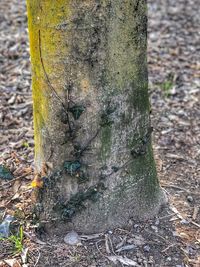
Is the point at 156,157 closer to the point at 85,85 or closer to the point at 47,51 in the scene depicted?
the point at 85,85

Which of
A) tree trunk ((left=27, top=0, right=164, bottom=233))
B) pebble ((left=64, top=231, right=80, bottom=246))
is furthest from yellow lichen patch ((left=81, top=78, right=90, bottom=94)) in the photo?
pebble ((left=64, top=231, right=80, bottom=246))

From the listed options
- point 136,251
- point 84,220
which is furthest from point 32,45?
point 136,251

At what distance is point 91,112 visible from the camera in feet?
7.29

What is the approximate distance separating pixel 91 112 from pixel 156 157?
1097mm

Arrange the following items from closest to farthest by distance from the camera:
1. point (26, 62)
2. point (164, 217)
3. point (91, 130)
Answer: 1. point (91, 130)
2. point (164, 217)
3. point (26, 62)

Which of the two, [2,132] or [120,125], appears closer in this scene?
[120,125]

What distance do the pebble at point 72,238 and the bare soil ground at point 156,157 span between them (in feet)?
0.07

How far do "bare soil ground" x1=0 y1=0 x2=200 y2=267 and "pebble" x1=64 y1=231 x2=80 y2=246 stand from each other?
0.9 inches

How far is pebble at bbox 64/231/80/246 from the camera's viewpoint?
93.9 inches

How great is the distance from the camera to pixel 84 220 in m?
2.42

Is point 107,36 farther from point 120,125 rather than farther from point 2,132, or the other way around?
point 2,132

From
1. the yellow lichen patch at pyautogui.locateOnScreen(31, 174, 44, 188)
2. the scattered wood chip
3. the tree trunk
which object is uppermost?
the tree trunk

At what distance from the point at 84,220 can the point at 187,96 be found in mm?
2016

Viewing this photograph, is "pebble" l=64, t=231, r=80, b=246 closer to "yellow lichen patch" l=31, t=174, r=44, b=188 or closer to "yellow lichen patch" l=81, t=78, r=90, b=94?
"yellow lichen patch" l=31, t=174, r=44, b=188
